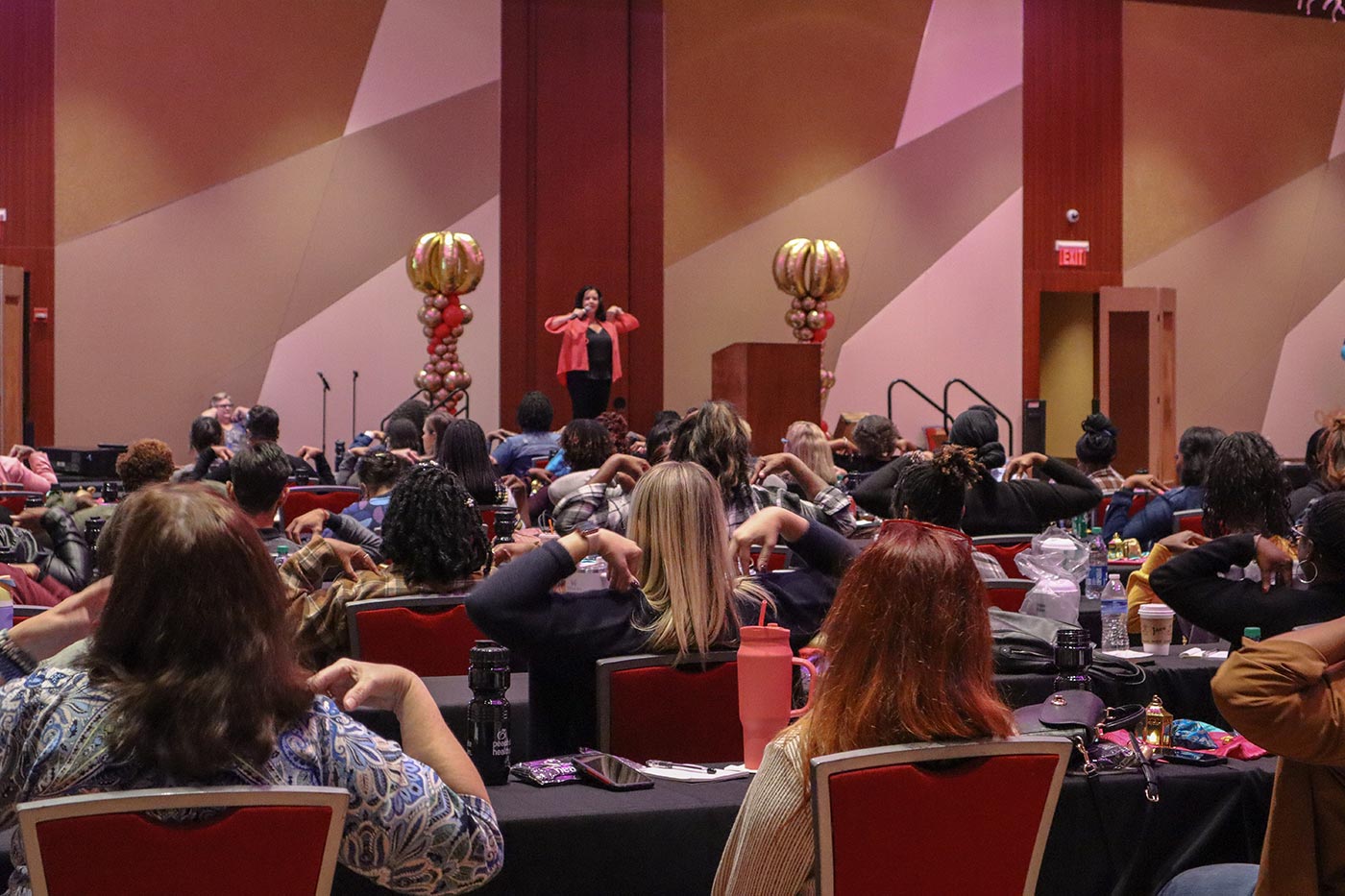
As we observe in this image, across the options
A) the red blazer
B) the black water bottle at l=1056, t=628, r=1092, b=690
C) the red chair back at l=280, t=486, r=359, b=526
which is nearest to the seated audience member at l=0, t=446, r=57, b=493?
the red chair back at l=280, t=486, r=359, b=526

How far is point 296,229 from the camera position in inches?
529

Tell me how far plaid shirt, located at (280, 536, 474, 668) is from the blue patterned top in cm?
171

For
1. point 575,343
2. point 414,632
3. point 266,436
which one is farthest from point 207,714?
point 575,343

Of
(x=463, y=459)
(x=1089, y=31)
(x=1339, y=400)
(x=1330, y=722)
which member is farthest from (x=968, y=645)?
(x=1339, y=400)

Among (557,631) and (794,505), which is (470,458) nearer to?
(794,505)

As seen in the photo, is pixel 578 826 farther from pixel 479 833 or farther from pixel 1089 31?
pixel 1089 31

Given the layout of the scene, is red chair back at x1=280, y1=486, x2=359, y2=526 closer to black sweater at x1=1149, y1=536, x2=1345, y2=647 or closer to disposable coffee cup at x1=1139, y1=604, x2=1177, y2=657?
disposable coffee cup at x1=1139, y1=604, x2=1177, y2=657

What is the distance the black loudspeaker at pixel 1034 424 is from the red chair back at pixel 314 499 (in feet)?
29.0

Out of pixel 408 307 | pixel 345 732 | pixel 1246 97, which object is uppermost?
pixel 1246 97

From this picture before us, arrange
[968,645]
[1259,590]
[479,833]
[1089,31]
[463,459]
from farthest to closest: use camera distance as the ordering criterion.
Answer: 1. [1089,31]
2. [463,459]
3. [1259,590]
4. [968,645]
5. [479,833]

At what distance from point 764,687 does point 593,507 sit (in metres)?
2.84

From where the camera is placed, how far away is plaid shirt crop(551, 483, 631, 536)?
5152 mm

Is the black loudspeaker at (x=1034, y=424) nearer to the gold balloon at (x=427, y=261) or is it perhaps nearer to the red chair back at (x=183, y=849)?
the gold balloon at (x=427, y=261)

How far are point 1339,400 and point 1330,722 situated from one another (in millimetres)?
16102
